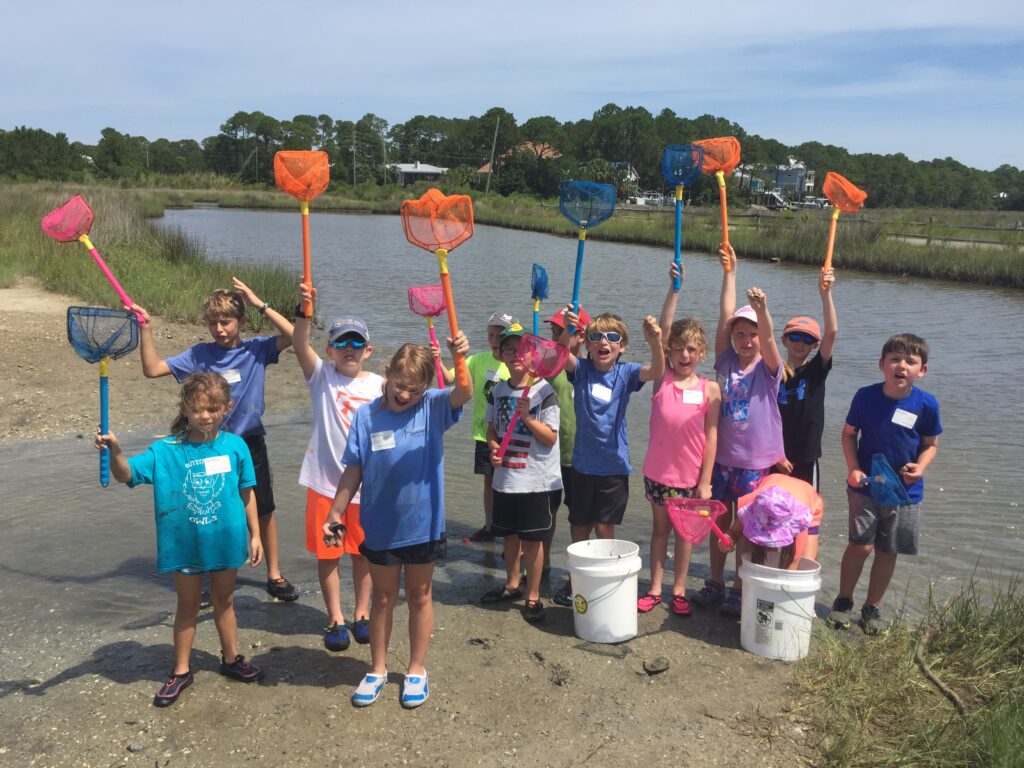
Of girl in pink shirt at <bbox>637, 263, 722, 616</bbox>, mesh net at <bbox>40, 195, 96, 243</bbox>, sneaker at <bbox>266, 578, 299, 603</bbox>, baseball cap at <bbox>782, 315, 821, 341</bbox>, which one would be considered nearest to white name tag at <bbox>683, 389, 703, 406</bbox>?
girl in pink shirt at <bbox>637, 263, 722, 616</bbox>

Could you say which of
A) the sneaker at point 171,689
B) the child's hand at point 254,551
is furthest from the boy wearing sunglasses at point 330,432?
the sneaker at point 171,689

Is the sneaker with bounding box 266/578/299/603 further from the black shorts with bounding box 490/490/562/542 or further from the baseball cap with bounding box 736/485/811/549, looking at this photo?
the baseball cap with bounding box 736/485/811/549

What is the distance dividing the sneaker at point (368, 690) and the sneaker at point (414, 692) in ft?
0.35

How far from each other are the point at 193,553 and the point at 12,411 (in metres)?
5.85

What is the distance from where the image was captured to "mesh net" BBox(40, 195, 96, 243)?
454cm

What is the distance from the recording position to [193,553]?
11.7 feet

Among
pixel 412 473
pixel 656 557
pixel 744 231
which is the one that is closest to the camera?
pixel 412 473

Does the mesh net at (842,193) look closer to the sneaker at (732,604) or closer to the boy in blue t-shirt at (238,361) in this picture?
the sneaker at (732,604)

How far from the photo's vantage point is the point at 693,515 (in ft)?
13.5

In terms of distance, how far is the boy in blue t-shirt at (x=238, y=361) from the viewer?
14.3ft

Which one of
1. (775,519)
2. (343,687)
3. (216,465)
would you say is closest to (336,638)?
(343,687)

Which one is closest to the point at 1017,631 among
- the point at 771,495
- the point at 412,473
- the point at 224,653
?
the point at 771,495

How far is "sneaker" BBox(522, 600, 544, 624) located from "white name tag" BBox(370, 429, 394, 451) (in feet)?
4.93

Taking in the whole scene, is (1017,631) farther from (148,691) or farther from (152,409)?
(152,409)
